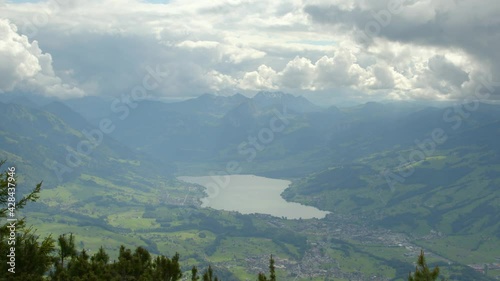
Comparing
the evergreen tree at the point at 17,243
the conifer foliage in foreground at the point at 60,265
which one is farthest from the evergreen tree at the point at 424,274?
the evergreen tree at the point at 17,243

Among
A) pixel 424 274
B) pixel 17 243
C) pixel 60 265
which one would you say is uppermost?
pixel 17 243

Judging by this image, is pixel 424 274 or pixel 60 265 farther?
pixel 60 265

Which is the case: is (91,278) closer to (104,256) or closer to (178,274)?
(178,274)

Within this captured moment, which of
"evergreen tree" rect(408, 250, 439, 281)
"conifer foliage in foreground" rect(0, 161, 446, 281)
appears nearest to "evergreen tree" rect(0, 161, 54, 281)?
"conifer foliage in foreground" rect(0, 161, 446, 281)

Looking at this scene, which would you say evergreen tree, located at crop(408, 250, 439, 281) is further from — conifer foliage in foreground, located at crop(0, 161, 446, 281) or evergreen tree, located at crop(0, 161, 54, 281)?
evergreen tree, located at crop(0, 161, 54, 281)

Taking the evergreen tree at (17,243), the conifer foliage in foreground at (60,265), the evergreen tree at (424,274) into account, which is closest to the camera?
the evergreen tree at (17,243)

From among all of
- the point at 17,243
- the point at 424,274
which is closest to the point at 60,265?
the point at 17,243

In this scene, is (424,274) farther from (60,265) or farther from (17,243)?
(60,265)

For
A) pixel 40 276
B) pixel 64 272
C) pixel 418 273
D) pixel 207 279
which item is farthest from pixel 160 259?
pixel 418 273

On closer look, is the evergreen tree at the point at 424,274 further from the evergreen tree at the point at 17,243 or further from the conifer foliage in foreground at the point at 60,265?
the evergreen tree at the point at 17,243

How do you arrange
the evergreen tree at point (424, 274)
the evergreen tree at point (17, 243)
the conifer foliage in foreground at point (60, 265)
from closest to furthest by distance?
the evergreen tree at point (17, 243)
the conifer foliage in foreground at point (60, 265)
the evergreen tree at point (424, 274)

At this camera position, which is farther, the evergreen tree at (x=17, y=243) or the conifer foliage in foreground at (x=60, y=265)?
the conifer foliage in foreground at (x=60, y=265)
